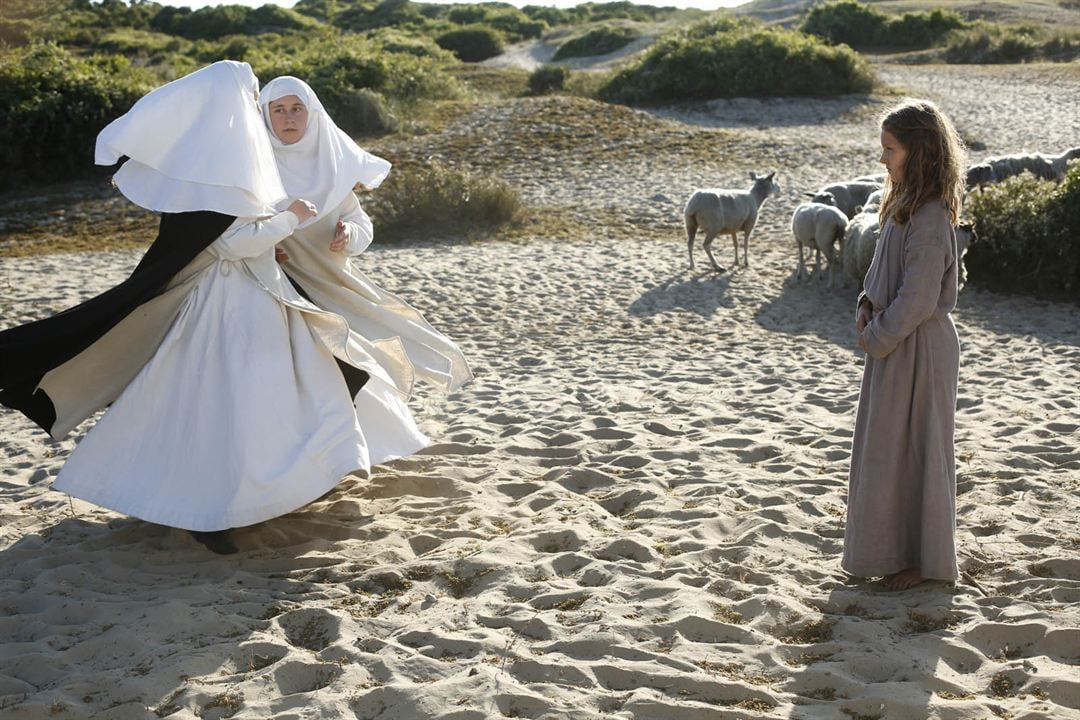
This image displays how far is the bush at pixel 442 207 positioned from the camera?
1406 cm

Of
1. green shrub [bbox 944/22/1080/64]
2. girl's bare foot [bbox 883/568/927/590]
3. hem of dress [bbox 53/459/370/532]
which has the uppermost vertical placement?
green shrub [bbox 944/22/1080/64]

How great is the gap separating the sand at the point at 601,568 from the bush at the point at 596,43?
1343 inches

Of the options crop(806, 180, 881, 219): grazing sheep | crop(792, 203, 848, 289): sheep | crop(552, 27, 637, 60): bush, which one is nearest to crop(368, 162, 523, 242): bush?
crop(806, 180, 881, 219): grazing sheep

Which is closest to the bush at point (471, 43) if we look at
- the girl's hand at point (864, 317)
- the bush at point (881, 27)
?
the bush at point (881, 27)

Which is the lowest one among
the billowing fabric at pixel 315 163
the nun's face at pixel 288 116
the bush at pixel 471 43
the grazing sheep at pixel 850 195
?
the grazing sheep at pixel 850 195

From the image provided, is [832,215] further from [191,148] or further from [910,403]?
[191,148]

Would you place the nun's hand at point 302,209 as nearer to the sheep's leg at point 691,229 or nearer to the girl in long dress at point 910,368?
the girl in long dress at point 910,368

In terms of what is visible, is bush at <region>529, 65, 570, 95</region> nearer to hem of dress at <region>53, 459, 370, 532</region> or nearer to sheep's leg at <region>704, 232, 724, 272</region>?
Result: sheep's leg at <region>704, 232, 724, 272</region>

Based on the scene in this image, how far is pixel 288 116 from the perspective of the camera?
511 centimetres

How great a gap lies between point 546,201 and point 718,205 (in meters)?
4.41

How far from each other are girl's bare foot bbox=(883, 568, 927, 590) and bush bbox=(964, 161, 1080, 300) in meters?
7.06

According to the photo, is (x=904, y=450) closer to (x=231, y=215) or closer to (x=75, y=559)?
(x=231, y=215)

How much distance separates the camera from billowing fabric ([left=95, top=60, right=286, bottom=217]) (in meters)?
4.59

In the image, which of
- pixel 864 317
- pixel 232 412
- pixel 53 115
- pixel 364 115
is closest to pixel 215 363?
pixel 232 412
